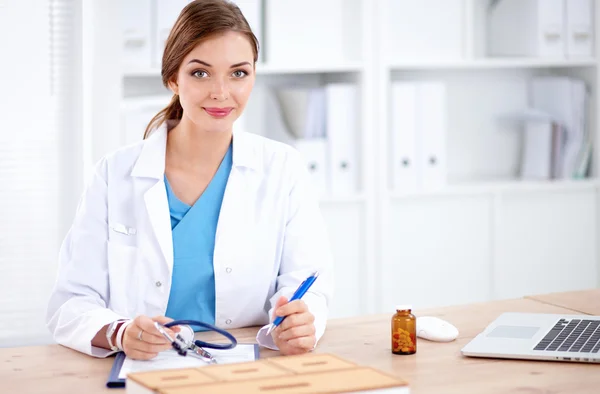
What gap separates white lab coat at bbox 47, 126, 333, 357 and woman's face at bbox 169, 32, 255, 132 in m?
0.13

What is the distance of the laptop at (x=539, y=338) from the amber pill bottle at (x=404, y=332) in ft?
0.31

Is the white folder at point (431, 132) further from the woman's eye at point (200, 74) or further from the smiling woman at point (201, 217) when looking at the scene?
the woman's eye at point (200, 74)

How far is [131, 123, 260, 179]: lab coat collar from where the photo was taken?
208 centimetres

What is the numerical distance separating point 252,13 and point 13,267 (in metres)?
1.29

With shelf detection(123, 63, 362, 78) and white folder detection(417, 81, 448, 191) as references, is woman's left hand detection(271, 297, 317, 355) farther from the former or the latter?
white folder detection(417, 81, 448, 191)

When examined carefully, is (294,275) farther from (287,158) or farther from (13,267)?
(13,267)

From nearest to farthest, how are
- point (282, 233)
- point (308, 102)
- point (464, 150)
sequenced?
point (282, 233) → point (308, 102) → point (464, 150)

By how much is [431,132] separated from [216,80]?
5.81 feet

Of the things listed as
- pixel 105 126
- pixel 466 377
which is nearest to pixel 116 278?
pixel 466 377

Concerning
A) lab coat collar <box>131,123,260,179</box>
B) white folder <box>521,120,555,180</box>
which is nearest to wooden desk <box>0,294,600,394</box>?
lab coat collar <box>131,123,260,179</box>

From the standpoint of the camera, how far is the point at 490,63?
3.81m

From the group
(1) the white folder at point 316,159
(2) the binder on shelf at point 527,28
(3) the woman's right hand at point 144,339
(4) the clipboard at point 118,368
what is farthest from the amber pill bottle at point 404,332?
(2) the binder on shelf at point 527,28

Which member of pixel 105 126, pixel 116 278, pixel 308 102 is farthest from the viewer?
pixel 308 102

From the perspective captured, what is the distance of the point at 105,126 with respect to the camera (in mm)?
3277
